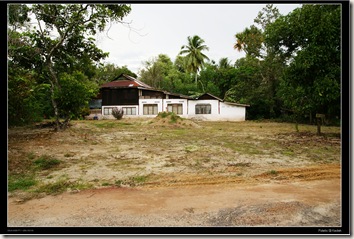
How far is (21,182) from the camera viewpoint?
4676mm

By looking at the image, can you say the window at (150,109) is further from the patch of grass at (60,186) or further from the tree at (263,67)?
the patch of grass at (60,186)

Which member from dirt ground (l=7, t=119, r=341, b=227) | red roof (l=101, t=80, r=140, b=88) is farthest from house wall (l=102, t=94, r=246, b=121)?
dirt ground (l=7, t=119, r=341, b=227)

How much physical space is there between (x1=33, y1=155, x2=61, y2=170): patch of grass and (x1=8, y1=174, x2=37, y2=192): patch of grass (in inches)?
29.7

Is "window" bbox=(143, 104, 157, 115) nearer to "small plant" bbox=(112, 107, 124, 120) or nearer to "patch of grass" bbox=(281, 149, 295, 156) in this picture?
"small plant" bbox=(112, 107, 124, 120)

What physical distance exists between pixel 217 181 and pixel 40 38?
1047cm

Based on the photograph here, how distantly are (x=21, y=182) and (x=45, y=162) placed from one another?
159 cm

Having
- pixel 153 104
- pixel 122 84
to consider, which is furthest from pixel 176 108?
pixel 122 84

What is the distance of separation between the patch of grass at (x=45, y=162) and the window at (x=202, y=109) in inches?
872

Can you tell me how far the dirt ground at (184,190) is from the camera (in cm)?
293

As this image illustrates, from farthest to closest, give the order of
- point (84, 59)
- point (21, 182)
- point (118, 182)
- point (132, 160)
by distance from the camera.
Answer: point (84, 59) < point (132, 160) < point (118, 182) < point (21, 182)

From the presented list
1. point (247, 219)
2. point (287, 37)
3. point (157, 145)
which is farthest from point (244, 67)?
point (247, 219)

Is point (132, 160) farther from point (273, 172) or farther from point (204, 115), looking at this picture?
point (204, 115)

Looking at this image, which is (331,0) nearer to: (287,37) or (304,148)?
(304,148)

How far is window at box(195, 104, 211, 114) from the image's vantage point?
27578mm
